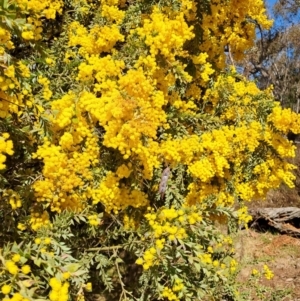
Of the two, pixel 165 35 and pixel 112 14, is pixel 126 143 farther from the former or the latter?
pixel 112 14

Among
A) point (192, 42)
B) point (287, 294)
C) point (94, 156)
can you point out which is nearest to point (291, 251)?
point (287, 294)

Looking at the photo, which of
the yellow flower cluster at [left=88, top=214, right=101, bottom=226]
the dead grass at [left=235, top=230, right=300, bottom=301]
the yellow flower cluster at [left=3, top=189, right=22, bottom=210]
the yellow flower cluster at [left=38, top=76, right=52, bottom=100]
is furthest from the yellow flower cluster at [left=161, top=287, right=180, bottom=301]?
the dead grass at [left=235, top=230, right=300, bottom=301]

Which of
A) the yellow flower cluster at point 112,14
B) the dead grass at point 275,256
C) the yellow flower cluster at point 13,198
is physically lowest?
the dead grass at point 275,256

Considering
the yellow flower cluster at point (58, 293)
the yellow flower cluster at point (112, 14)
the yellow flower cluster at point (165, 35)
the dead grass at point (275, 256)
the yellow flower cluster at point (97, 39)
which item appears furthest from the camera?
the dead grass at point (275, 256)

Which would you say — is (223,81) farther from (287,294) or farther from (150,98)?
(287,294)

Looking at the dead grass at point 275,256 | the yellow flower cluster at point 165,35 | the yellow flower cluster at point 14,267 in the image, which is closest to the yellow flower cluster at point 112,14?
the yellow flower cluster at point 165,35

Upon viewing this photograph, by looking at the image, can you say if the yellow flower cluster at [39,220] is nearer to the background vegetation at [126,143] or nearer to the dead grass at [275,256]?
the background vegetation at [126,143]

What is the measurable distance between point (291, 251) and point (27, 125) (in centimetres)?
686

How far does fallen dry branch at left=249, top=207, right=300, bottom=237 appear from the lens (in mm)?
9705

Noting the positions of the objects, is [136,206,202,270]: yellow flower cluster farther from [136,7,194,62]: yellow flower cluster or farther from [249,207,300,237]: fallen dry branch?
[249,207,300,237]: fallen dry branch

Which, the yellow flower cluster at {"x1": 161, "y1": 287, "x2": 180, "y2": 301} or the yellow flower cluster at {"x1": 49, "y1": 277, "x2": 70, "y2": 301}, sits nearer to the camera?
the yellow flower cluster at {"x1": 49, "y1": 277, "x2": 70, "y2": 301}

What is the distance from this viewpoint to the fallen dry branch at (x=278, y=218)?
970 centimetres

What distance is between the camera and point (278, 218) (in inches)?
389

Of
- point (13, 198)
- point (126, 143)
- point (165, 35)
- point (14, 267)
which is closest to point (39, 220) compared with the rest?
point (13, 198)
